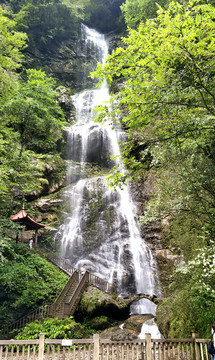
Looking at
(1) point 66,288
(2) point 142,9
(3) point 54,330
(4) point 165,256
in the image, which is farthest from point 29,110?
(2) point 142,9

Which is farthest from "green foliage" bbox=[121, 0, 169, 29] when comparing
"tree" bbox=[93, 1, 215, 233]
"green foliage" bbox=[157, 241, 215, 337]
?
"green foliage" bbox=[157, 241, 215, 337]

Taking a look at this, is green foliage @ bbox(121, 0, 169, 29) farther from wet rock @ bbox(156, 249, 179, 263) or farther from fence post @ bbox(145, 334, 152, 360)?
fence post @ bbox(145, 334, 152, 360)

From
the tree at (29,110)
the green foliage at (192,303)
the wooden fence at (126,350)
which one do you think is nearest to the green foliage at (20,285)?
the wooden fence at (126,350)

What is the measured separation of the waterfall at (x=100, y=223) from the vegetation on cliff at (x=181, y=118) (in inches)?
199

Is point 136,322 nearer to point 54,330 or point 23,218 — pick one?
point 54,330

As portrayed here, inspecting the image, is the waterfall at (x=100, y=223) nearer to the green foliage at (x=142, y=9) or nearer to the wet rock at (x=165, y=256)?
the wet rock at (x=165, y=256)

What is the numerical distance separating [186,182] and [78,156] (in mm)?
20146

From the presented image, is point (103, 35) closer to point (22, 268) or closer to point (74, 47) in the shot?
point (74, 47)

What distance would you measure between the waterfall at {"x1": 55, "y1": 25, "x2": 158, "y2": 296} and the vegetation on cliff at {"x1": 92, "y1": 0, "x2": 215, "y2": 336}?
5057mm

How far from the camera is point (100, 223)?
1931 cm

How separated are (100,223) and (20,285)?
909cm

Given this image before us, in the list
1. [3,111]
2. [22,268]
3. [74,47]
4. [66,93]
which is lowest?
[22,268]

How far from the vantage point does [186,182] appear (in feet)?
21.2

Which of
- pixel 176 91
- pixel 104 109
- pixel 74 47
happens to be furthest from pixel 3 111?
pixel 74 47
